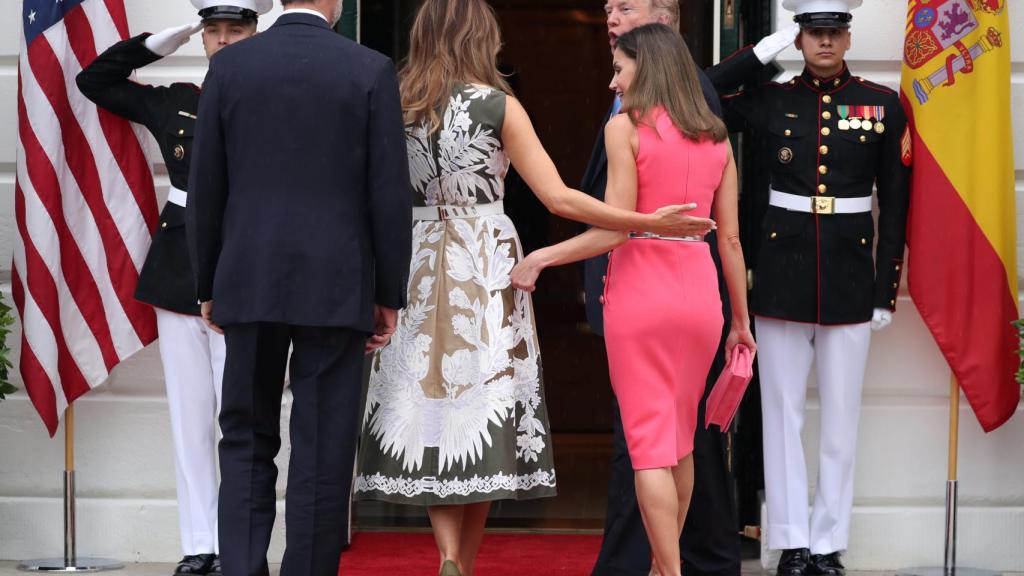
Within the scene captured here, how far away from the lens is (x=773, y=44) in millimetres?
5789

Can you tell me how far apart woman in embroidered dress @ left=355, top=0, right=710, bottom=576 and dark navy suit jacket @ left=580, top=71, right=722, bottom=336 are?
0.43 m

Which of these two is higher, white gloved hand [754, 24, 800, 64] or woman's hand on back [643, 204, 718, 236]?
white gloved hand [754, 24, 800, 64]

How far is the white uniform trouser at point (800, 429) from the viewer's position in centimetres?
587

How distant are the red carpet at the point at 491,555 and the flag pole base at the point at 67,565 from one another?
0.85m

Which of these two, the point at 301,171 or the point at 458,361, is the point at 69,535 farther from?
the point at 301,171

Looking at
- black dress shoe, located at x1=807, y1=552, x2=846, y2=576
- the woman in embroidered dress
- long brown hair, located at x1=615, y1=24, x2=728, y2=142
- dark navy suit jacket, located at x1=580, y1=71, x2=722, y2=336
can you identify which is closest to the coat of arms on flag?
dark navy suit jacket, located at x1=580, y1=71, x2=722, y2=336

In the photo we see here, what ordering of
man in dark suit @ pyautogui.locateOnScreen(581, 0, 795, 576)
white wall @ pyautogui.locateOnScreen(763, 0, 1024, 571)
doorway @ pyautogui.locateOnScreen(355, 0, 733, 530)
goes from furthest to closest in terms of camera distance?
doorway @ pyautogui.locateOnScreen(355, 0, 733, 530), white wall @ pyautogui.locateOnScreen(763, 0, 1024, 571), man in dark suit @ pyautogui.locateOnScreen(581, 0, 795, 576)

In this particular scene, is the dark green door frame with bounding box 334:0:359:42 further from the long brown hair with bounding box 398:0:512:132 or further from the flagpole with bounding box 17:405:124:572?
the flagpole with bounding box 17:405:124:572

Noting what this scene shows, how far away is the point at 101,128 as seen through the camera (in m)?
6.03

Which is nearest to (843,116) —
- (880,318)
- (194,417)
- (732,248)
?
(880,318)

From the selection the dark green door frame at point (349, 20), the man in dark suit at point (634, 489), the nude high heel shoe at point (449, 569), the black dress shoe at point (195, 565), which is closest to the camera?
the nude high heel shoe at point (449, 569)

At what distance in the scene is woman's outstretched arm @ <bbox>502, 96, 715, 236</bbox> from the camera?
4.56m

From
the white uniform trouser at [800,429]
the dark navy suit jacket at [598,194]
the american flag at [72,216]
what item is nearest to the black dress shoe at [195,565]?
the american flag at [72,216]

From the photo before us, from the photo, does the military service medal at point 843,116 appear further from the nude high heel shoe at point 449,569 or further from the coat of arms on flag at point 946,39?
the nude high heel shoe at point 449,569
